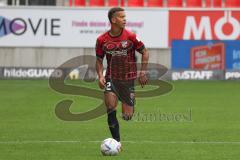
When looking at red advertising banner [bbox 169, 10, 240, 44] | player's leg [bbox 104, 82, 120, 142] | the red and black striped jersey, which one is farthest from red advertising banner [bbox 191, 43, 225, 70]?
player's leg [bbox 104, 82, 120, 142]

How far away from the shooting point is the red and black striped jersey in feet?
44.8

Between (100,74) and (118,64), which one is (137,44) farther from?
(100,74)

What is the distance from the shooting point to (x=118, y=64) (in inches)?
548

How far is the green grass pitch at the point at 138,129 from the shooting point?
1337 centimetres

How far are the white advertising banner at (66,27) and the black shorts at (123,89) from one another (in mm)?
25605

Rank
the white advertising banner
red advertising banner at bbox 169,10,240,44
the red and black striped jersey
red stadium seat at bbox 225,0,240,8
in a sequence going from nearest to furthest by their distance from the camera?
1. the red and black striped jersey
2. red advertising banner at bbox 169,10,240,44
3. the white advertising banner
4. red stadium seat at bbox 225,0,240,8

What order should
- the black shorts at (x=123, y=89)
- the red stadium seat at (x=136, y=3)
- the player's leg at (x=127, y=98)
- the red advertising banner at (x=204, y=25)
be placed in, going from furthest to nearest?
the red stadium seat at (x=136, y=3)
the red advertising banner at (x=204, y=25)
the player's leg at (x=127, y=98)
the black shorts at (x=123, y=89)

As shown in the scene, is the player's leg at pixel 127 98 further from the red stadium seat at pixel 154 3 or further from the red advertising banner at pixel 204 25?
the red stadium seat at pixel 154 3

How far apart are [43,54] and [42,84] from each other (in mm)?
5011

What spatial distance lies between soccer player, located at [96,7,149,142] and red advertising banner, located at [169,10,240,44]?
25.8 meters

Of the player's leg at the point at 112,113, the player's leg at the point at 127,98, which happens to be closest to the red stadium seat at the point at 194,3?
the player's leg at the point at 127,98

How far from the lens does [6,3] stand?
46438 millimetres

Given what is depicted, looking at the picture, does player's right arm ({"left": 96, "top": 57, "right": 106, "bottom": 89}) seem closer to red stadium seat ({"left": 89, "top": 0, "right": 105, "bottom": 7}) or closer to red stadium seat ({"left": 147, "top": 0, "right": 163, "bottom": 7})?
red stadium seat ({"left": 147, "top": 0, "right": 163, "bottom": 7})

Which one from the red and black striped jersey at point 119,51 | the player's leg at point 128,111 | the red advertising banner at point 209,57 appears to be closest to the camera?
the red and black striped jersey at point 119,51
